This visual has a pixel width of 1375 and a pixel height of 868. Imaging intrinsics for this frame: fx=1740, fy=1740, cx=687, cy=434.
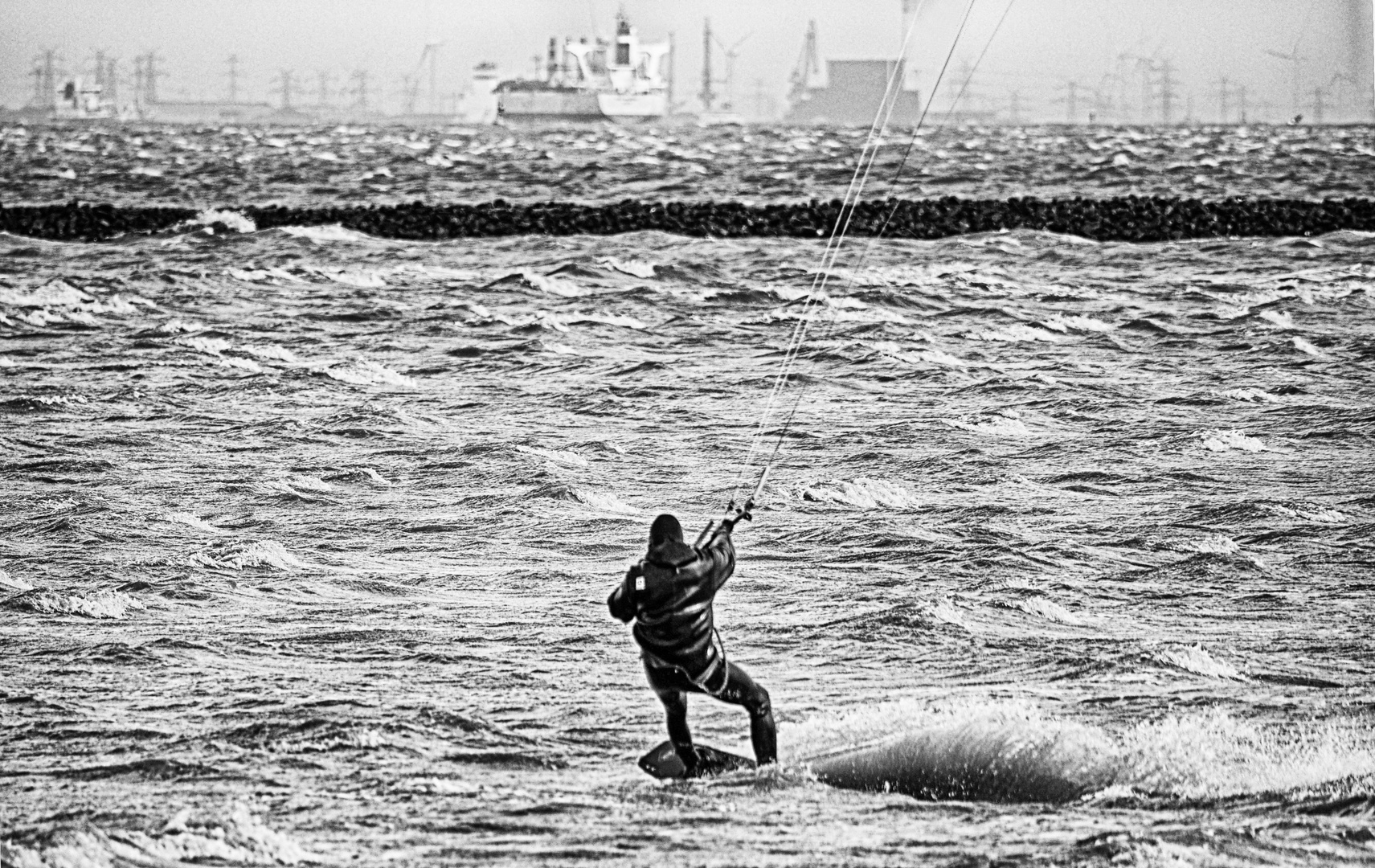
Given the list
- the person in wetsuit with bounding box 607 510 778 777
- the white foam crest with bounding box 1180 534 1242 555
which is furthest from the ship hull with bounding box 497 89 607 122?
the person in wetsuit with bounding box 607 510 778 777

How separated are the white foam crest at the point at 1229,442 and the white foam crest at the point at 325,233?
27.3 m

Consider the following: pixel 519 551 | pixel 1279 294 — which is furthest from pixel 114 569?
pixel 1279 294

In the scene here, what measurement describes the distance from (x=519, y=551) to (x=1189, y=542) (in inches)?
210

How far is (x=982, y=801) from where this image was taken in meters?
8.54

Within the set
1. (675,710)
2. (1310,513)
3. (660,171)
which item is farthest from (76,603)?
(660,171)

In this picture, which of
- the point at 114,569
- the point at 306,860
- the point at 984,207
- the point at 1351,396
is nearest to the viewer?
the point at 306,860

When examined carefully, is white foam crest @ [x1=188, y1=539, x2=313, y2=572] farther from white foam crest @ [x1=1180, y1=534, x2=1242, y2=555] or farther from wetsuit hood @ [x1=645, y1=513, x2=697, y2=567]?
white foam crest @ [x1=1180, y1=534, x2=1242, y2=555]

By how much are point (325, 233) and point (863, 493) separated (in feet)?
96.6

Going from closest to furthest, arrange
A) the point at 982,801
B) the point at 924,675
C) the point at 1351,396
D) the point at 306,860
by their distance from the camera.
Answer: the point at 306,860 → the point at 982,801 → the point at 924,675 → the point at 1351,396

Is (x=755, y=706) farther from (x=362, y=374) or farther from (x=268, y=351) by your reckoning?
(x=268, y=351)

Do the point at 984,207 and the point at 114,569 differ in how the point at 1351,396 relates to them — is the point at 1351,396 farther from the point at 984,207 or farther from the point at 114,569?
the point at 984,207

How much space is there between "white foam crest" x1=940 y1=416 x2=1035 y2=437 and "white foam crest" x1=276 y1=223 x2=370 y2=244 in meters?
25.2

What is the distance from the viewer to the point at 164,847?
25.6 ft

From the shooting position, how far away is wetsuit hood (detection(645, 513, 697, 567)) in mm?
7785
